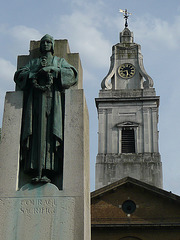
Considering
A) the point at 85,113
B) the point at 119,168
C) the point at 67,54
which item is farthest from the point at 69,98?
the point at 119,168

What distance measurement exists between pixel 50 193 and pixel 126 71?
140ft

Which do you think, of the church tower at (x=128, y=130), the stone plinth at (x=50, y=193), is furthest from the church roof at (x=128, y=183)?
the stone plinth at (x=50, y=193)

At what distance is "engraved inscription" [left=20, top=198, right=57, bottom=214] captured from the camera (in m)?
6.51

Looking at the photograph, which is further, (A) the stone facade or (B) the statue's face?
(A) the stone facade

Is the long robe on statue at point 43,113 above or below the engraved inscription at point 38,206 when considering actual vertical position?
above

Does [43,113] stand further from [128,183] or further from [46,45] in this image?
[128,183]

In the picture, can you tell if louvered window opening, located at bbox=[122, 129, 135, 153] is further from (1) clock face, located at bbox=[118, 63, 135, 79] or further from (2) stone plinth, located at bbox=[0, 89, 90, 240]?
(2) stone plinth, located at bbox=[0, 89, 90, 240]

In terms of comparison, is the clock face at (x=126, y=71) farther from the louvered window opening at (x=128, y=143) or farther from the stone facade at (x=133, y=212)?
the stone facade at (x=133, y=212)

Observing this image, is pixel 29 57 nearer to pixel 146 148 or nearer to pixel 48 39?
pixel 48 39

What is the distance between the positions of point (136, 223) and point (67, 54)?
29.4 meters

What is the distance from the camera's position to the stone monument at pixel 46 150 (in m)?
6.44

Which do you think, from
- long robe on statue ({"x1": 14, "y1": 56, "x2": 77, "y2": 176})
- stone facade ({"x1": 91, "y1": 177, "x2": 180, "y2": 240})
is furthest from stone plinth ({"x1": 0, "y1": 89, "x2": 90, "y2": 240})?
stone facade ({"x1": 91, "y1": 177, "x2": 180, "y2": 240})

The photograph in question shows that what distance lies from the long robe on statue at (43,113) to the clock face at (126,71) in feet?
136

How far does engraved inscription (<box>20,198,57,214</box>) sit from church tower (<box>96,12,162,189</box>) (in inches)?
1452
